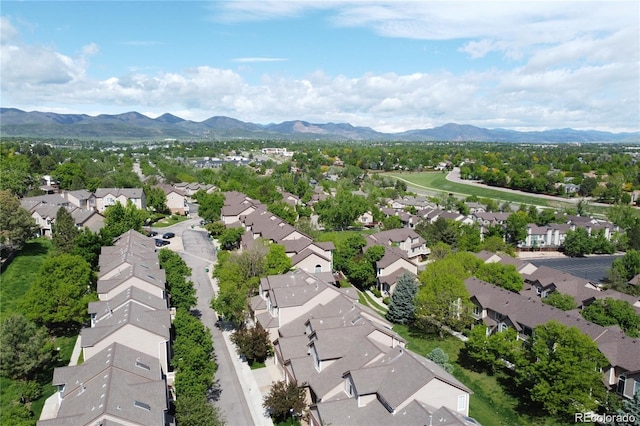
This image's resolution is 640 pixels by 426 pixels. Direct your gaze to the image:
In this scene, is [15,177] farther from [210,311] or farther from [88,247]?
[210,311]

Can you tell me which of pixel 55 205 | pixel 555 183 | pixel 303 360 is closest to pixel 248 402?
pixel 303 360

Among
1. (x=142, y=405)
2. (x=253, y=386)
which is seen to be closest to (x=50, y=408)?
(x=142, y=405)

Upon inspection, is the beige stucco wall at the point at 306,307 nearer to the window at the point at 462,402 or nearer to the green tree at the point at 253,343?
the green tree at the point at 253,343

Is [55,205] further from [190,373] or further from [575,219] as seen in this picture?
[575,219]

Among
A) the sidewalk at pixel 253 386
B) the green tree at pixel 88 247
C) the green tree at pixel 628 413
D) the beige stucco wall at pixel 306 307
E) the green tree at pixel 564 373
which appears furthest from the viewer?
the green tree at pixel 88 247

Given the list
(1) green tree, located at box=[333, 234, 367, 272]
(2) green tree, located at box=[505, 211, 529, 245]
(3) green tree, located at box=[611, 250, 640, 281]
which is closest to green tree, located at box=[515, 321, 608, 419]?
(1) green tree, located at box=[333, 234, 367, 272]

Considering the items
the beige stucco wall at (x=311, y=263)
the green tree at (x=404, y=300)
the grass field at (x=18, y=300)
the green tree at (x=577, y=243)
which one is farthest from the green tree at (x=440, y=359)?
the green tree at (x=577, y=243)
